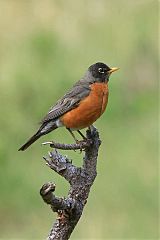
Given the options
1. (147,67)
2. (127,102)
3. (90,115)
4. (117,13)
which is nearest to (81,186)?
(90,115)

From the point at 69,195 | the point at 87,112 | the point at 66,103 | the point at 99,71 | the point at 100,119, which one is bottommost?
the point at 69,195

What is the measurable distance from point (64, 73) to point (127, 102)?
117 cm

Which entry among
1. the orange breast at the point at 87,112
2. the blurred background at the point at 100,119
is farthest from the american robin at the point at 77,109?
the blurred background at the point at 100,119

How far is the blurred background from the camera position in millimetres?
9344

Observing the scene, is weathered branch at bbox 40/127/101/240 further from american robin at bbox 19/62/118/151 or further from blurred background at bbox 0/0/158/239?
blurred background at bbox 0/0/158/239

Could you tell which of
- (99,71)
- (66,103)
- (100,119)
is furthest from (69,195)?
(100,119)

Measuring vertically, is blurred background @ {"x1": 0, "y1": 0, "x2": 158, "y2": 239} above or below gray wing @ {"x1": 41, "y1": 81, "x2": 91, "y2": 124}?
above

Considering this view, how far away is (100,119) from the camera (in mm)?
11523

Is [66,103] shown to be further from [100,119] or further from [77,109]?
[100,119]

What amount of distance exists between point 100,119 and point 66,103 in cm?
499

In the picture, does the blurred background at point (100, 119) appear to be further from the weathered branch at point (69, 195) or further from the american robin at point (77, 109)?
the weathered branch at point (69, 195)

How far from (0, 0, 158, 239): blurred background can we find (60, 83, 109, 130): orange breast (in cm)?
240

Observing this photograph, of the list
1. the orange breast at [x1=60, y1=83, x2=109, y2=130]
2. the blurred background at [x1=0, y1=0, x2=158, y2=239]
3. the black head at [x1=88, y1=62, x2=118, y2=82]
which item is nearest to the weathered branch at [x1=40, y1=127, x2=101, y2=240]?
the orange breast at [x1=60, y1=83, x2=109, y2=130]

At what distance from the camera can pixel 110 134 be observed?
1122 centimetres
